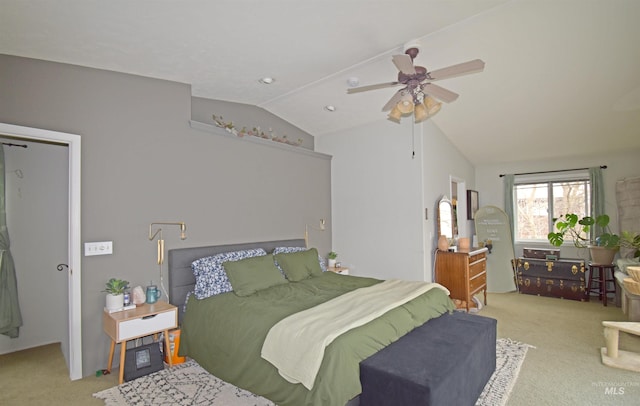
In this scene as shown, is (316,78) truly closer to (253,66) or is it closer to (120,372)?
(253,66)

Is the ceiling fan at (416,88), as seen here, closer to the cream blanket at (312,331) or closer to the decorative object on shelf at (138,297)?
the cream blanket at (312,331)

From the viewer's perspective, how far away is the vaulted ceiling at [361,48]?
91.6 inches

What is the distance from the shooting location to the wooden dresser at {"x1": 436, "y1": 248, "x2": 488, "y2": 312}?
445cm

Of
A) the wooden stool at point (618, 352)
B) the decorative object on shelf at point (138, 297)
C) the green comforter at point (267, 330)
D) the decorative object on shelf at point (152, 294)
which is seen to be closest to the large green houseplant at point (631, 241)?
the wooden stool at point (618, 352)

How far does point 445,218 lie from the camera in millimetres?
5016

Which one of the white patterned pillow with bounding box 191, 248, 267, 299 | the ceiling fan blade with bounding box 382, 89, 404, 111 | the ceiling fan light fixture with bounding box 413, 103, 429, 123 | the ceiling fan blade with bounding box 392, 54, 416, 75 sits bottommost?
the white patterned pillow with bounding box 191, 248, 267, 299

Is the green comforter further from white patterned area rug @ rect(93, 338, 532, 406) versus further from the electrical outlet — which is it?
the electrical outlet

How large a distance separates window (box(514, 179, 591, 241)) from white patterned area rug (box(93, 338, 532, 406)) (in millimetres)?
3815

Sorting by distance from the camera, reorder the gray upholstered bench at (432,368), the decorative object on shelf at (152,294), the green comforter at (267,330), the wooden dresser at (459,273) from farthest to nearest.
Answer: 1. the wooden dresser at (459,273)
2. the decorative object on shelf at (152,294)
3. the green comforter at (267,330)
4. the gray upholstered bench at (432,368)

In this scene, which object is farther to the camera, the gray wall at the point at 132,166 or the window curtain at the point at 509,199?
the window curtain at the point at 509,199

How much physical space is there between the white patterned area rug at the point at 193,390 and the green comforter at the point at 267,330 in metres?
0.14

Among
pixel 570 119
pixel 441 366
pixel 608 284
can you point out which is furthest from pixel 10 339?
pixel 608 284

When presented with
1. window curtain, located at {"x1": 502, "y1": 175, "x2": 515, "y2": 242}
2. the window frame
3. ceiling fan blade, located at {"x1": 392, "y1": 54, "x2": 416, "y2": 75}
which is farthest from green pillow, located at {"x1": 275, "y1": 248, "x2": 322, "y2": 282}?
the window frame

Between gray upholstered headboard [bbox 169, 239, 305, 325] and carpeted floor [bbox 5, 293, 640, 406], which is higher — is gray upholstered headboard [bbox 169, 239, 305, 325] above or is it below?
above
